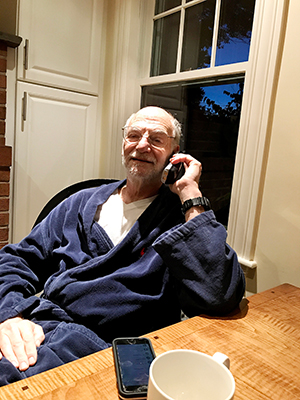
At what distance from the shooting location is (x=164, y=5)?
6.98 feet

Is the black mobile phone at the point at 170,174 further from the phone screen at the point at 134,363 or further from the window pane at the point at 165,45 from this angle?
the window pane at the point at 165,45

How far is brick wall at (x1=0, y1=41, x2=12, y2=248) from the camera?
73.9 inches

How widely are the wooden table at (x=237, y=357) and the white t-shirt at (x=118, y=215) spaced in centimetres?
50

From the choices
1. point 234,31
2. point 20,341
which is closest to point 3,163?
point 20,341

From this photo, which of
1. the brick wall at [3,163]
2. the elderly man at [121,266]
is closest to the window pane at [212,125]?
the elderly man at [121,266]

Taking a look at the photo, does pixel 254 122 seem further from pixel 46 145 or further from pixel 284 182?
pixel 46 145

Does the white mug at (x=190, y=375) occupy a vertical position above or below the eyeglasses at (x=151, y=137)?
below

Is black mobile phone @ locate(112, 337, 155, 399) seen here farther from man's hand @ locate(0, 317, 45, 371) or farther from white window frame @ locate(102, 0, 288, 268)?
white window frame @ locate(102, 0, 288, 268)

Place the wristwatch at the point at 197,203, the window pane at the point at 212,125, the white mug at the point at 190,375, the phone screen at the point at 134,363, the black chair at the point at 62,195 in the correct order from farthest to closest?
1. the window pane at the point at 212,125
2. the black chair at the point at 62,195
3. the wristwatch at the point at 197,203
4. the phone screen at the point at 134,363
5. the white mug at the point at 190,375

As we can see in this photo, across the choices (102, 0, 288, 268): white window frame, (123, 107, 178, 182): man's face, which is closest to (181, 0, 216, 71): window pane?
(102, 0, 288, 268): white window frame

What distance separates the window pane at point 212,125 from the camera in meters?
1.72

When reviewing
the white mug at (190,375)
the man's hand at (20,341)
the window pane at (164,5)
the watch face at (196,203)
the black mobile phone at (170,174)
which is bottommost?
the man's hand at (20,341)

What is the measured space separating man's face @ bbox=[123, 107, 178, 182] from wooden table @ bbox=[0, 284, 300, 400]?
60cm

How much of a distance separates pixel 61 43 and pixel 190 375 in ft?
7.30
